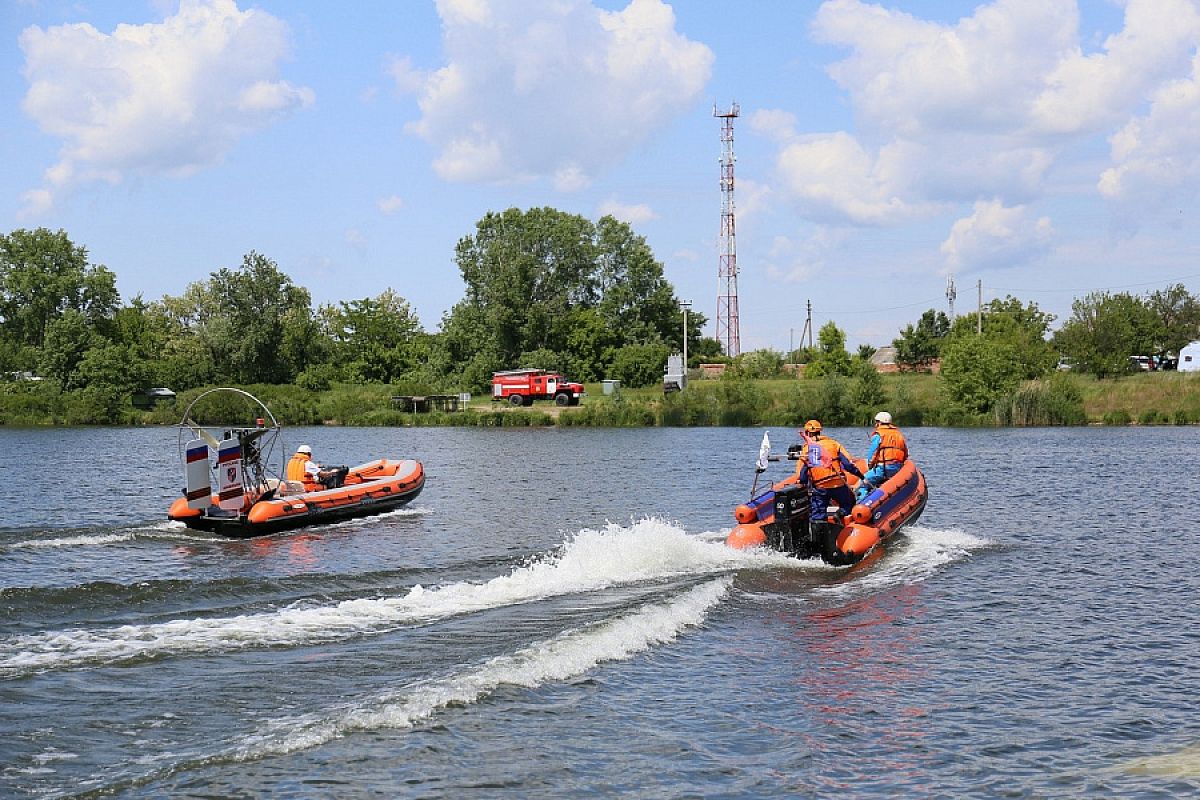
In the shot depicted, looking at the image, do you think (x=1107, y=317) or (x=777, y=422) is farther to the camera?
(x=1107, y=317)

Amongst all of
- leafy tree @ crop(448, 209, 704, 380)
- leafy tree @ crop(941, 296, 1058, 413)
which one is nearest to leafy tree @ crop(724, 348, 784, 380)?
leafy tree @ crop(448, 209, 704, 380)

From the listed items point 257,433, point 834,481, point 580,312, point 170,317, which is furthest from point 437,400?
point 834,481

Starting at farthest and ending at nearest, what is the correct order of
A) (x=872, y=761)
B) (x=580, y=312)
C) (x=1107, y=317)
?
(x=580, y=312), (x=1107, y=317), (x=872, y=761)

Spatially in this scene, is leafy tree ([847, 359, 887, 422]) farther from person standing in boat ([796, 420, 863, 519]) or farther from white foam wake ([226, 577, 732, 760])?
white foam wake ([226, 577, 732, 760])

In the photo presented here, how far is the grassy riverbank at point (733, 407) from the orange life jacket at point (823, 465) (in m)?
46.1

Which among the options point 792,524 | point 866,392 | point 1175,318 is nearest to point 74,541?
point 792,524

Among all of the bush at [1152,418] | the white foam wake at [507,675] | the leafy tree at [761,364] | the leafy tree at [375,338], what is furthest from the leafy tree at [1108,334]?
the white foam wake at [507,675]

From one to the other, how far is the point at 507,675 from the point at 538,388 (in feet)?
208

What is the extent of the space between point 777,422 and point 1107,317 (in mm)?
29186

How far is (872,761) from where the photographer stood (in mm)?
8500

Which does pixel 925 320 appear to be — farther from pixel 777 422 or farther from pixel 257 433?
pixel 257 433

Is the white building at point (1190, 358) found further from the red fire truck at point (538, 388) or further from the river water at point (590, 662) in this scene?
the river water at point (590, 662)

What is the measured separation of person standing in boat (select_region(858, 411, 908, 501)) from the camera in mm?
19047

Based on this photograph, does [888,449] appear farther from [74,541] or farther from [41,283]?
[41,283]
